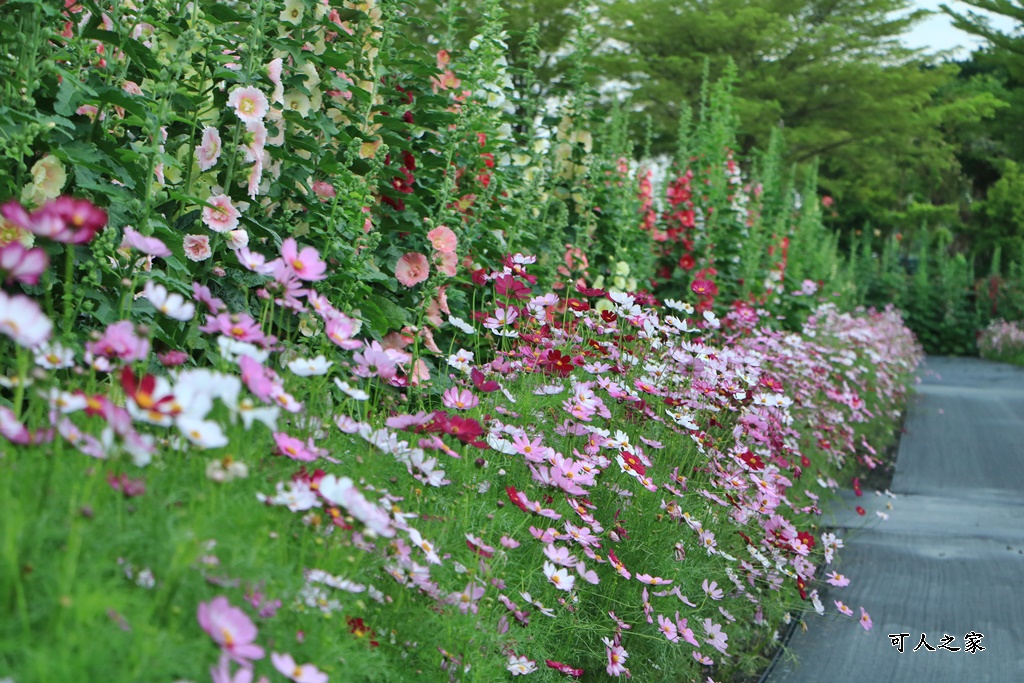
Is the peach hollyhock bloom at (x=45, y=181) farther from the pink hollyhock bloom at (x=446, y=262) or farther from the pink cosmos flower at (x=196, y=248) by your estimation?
the pink hollyhock bloom at (x=446, y=262)

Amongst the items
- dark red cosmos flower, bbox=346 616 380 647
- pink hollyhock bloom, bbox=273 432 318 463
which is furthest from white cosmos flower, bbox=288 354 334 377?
dark red cosmos flower, bbox=346 616 380 647

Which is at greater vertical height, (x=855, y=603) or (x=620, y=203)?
(x=620, y=203)

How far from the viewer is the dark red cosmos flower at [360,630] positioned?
1634 millimetres

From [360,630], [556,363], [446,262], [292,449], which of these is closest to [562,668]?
[360,630]

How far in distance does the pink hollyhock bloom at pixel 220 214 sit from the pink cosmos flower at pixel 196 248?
0.07 meters

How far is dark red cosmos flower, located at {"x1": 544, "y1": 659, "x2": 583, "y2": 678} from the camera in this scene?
2.18 metres

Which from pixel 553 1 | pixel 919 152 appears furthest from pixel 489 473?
pixel 919 152

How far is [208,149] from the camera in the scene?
2703mm

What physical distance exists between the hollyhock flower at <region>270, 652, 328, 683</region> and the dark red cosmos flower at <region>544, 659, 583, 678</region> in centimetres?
99

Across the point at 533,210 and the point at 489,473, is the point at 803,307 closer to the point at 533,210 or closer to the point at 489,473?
the point at 533,210

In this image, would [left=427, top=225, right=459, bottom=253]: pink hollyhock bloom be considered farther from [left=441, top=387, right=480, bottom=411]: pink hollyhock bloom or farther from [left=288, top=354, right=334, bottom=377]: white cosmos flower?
[left=288, top=354, right=334, bottom=377]: white cosmos flower

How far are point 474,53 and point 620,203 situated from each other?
1.67 metres

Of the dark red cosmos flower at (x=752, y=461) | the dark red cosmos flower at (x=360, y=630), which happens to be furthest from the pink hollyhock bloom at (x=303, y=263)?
the dark red cosmos flower at (x=752, y=461)

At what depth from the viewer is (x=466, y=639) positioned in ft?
6.39
